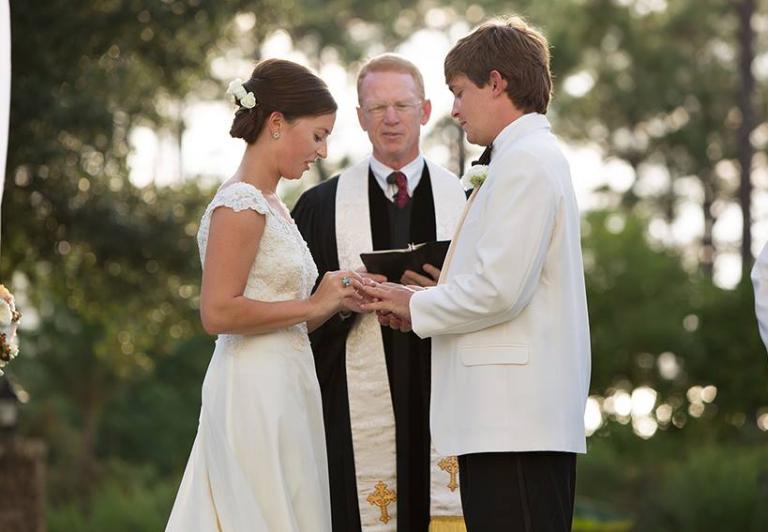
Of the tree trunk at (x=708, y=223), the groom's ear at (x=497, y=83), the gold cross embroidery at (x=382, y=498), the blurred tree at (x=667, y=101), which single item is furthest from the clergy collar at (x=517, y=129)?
the tree trunk at (x=708, y=223)

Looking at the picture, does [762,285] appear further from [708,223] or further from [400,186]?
[708,223]

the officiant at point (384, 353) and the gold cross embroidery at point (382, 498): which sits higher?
the officiant at point (384, 353)

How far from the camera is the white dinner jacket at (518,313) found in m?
5.07

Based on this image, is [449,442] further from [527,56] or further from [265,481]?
[527,56]

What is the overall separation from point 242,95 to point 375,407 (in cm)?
179

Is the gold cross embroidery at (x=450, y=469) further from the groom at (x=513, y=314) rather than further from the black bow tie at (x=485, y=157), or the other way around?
the black bow tie at (x=485, y=157)

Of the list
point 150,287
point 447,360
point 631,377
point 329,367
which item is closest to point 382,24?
point 631,377

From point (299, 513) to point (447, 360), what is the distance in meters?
0.85

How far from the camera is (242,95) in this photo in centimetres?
575

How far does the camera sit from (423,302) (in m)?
5.24

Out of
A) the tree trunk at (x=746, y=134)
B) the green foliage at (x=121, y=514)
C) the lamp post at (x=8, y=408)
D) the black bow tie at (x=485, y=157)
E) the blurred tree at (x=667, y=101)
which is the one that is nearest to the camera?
the black bow tie at (x=485, y=157)

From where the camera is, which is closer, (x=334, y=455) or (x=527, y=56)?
(x=527, y=56)

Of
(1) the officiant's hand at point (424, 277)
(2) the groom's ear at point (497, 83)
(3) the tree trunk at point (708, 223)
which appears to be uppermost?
(3) the tree trunk at point (708, 223)

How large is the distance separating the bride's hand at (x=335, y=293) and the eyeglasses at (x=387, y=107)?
1.26m
